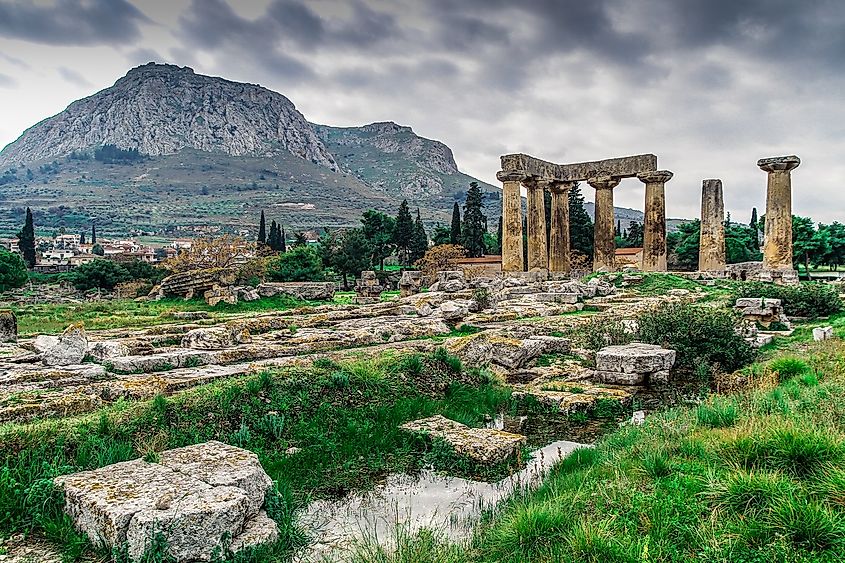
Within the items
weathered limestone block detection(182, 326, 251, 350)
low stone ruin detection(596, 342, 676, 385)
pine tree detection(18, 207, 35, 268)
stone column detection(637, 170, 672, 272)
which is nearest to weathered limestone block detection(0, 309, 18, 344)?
weathered limestone block detection(182, 326, 251, 350)

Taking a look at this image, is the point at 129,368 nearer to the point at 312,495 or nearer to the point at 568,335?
the point at 312,495

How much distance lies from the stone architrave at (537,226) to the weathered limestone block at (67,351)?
28.4 meters

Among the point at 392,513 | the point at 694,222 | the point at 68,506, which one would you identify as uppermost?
the point at 694,222

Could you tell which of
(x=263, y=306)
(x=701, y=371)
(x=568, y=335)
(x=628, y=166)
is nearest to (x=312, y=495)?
(x=701, y=371)

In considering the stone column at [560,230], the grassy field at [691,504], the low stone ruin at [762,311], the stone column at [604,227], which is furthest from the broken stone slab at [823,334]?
the stone column at [560,230]

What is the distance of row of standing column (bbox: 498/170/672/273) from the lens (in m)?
35.3

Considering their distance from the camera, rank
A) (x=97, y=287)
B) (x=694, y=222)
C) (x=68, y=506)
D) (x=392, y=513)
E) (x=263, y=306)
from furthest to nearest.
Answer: (x=694, y=222) < (x=97, y=287) < (x=263, y=306) < (x=392, y=513) < (x=68, y=506)

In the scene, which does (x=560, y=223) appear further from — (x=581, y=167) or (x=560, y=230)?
(x=581, y=167)

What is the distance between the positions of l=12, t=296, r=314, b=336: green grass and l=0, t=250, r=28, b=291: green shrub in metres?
27.8

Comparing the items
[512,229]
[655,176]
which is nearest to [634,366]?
[512,229]

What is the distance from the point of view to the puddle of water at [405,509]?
5152mm

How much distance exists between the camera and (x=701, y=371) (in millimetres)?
11211

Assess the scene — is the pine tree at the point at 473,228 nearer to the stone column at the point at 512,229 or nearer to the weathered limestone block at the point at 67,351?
the stone column at the point at 512,229

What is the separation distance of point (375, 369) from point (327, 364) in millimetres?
741
